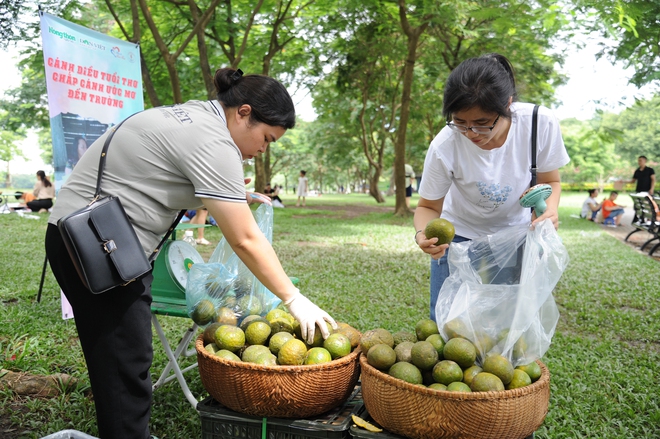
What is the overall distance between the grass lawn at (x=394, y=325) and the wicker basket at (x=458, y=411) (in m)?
1.16

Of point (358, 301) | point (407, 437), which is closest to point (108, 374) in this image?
point (407, 437)

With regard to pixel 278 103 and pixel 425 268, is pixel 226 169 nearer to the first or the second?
pixel 278 103

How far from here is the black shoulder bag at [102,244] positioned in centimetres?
170

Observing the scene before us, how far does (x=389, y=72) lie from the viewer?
16.4 meters

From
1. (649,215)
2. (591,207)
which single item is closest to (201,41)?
(649,215)

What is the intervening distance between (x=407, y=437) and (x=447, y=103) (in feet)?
4.28

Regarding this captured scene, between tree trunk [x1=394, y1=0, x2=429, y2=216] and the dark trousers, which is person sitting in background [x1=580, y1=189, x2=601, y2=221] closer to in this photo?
tree trunk [x1=394, y1=0, x2=429, y2=216]

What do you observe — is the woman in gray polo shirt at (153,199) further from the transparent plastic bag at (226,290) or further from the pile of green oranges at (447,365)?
the transparent plastic bag at (226,290)

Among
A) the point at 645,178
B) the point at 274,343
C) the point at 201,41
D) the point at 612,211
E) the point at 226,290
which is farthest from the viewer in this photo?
the point at 612,211

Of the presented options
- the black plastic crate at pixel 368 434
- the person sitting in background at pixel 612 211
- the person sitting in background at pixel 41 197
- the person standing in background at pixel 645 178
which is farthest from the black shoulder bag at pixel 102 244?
the person sitting in background at pixel 41 197

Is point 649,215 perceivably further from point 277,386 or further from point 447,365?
point 277,386

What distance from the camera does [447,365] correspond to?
6.15ft

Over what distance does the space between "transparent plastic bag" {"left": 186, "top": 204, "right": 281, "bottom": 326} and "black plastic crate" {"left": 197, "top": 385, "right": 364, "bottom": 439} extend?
1.49 feet

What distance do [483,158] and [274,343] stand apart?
48.2 inches
